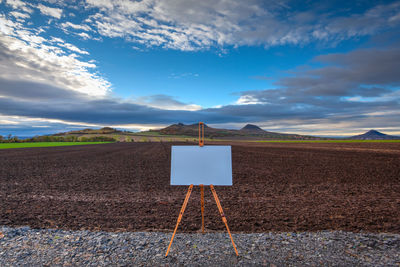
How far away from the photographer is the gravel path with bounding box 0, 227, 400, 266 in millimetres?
5266

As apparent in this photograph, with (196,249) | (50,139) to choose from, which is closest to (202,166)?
(196,249)

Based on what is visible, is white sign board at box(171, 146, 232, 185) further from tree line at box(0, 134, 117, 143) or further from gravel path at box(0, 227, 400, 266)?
tree line at box(0, 134, 117, 143)

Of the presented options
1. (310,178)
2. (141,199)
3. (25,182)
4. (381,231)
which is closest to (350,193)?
(310,178)

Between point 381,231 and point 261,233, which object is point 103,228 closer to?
point 261,233

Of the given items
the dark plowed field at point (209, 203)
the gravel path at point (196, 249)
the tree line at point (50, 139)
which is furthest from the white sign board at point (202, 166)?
the tree line at point (50, 139)

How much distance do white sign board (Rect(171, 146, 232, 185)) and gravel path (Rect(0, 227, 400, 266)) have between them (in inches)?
59.9

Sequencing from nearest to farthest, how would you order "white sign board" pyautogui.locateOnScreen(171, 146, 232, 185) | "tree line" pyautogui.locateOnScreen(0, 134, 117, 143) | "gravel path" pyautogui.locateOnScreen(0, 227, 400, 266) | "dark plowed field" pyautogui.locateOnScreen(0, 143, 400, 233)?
1. "gravel path" pyautogui.locateOnScreen(0, 227, 400, 266)
2. "white sign board" pyautogui.locateOnScreen(171, 146, 232, 185)
3. "dark plowed field" pyautogui.locateOnScreen(0, 143, 400, 233)
4. "tree line" pyautogui.locateOnScreen(0, 134, 117, 143)

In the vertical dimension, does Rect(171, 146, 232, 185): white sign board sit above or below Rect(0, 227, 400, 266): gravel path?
above

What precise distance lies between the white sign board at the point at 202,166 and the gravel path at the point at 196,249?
4.99 ft

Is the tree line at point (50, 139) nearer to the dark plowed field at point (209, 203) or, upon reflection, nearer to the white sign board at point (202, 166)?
the dark plowed field at point (209, 203)

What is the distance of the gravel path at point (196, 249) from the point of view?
527 centimetres

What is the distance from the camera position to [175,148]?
236 inches

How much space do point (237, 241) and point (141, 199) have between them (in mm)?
5611

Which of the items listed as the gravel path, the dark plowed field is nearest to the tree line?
the dark plowed field
